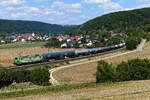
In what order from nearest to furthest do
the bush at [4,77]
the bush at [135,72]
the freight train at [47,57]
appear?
the bush at [135,72], the bush at [4,77], the freight train at [47,57]

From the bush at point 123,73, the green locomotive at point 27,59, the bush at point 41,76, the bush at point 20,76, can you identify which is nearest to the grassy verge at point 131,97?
the bush at point 123,73

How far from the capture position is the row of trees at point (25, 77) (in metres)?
37.5

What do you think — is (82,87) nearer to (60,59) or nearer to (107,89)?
(107,89)

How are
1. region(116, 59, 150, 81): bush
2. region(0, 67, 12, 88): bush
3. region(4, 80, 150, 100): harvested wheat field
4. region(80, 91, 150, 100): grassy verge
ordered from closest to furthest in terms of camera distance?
region(80, 91, 150, 100): grassy verge, region(4, 80, 150, 100): harvested wheat field, region(116, 59, 150, 81): bush, region(0, 67, 12, 88): bush

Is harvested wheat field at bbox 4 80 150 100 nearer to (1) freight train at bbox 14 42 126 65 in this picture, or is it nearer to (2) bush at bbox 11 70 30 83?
(2) bush at bbox 11 70 30 83

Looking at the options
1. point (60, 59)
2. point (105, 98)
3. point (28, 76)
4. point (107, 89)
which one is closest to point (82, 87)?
point (107, 89)

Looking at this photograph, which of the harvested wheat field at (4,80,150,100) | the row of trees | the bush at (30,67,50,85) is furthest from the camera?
the row of trees

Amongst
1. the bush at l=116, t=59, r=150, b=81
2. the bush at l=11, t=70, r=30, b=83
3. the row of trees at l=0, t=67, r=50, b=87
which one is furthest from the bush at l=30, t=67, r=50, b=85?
the bush at l=116, t=59, r=150, b=81

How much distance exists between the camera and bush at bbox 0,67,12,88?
37.6 m

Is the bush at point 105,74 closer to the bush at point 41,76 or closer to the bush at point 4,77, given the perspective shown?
the bush at point 41,76

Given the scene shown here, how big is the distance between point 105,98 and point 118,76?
46.5ft

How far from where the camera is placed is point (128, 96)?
22875 mm

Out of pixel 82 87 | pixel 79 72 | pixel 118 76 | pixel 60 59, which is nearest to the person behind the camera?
pixel 82 87

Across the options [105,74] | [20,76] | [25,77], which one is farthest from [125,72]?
[20,76]
